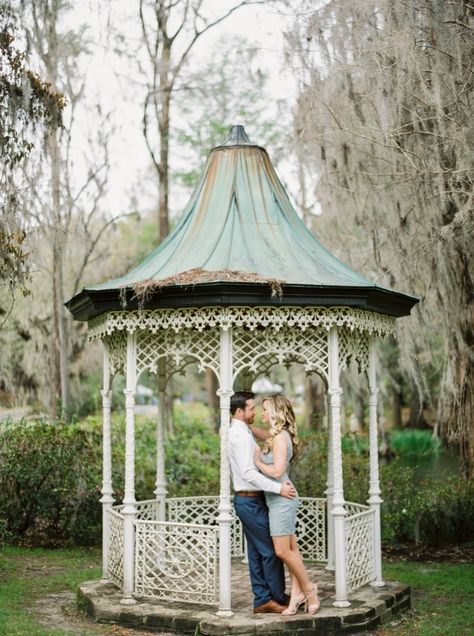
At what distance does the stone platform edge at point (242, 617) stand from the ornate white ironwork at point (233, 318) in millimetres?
2512

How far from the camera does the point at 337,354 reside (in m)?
7.57

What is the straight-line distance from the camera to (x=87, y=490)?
1209 cm

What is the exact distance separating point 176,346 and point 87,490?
17.3 ft

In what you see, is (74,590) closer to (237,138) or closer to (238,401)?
(238,401)

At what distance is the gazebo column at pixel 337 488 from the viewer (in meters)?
7.35

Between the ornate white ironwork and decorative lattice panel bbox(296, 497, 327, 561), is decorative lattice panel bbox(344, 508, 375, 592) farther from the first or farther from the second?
the ornate white ironwork

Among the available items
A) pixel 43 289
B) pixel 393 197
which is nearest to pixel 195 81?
pixel 43 289

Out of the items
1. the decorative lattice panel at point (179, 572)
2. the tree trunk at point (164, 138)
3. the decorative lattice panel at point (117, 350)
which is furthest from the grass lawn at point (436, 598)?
the tree trunk at point (164, 138)

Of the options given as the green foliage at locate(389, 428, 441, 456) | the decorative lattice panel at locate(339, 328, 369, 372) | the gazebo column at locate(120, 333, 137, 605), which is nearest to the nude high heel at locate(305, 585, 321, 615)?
the gazebo column at locate(120, 333, 137, 605)

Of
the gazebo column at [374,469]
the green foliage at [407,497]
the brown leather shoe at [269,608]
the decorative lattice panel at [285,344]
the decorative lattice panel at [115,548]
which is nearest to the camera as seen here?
the brown leather shoe at [269,608]

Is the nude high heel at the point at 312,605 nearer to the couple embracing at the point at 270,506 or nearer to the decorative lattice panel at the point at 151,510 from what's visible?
the couple embracing at the point at 270,506

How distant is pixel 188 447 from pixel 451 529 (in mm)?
6018

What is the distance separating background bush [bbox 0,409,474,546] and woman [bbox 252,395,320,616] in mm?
4654

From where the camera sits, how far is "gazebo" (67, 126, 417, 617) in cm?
723
